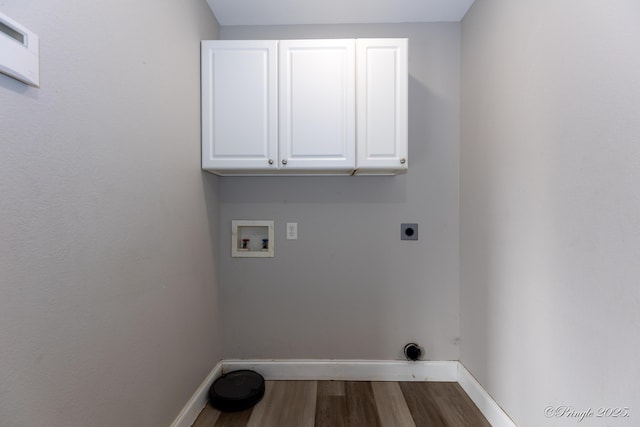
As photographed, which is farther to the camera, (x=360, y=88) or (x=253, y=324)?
(x=253, y=324)

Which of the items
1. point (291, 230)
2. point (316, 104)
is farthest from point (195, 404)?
point (316, 104)

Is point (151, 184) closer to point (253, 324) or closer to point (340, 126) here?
point (340, 126)

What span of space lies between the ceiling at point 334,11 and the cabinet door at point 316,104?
0.96 feet

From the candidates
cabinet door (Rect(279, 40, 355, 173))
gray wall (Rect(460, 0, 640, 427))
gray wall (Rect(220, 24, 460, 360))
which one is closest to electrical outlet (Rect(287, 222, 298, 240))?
gray wall (Rect(220, 24, 460, 360))

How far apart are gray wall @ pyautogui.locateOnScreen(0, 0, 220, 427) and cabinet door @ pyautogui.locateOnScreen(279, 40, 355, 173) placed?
52 cm

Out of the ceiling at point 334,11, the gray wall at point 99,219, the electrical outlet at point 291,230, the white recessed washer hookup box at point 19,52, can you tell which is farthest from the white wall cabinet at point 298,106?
the white recessed washer hookup box at point 19,52

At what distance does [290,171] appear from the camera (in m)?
1.87

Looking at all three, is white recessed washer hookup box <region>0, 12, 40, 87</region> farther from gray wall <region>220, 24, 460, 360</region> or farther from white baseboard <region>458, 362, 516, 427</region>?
white baseboard <region>458, 362, 516, 427</region>

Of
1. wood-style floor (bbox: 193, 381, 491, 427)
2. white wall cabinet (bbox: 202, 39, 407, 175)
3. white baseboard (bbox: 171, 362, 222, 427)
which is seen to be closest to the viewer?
white baseboard (bbox: 171, 362, 222, 427)

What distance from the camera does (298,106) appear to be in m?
1.74

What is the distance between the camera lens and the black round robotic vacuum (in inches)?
66.9

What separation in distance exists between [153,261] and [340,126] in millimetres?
1190

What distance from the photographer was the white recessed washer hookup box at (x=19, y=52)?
662 mm

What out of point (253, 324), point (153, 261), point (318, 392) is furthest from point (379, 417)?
Answer: point (153, 261)
